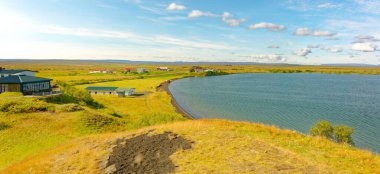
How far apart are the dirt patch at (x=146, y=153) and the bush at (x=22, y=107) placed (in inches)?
1385

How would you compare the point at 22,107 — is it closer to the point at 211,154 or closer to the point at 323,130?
the point at 211,154

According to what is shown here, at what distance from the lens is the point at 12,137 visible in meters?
43.0

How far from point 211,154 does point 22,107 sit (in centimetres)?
4639

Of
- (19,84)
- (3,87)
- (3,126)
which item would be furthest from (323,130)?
(3,87)

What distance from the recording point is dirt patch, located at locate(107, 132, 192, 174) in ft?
68.8

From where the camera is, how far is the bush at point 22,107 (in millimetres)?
53781

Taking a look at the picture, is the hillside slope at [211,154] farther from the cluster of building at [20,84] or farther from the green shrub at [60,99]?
the cluster of building at [20,84]

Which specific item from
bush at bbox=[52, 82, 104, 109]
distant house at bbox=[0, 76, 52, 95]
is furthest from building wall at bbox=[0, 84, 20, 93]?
bush at bbox=[52, 82, 104, 109]

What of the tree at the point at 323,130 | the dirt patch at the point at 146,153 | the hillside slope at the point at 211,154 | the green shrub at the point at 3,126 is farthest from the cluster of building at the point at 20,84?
the tree at the point at 323,130

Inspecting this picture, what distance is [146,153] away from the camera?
2352 centimetres

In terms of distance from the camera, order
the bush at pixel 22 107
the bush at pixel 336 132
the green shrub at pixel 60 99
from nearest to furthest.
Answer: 1. the bush at pixel 22 107
2. the bush at pixel 336 132
3. the green shrub at pixel 60 99

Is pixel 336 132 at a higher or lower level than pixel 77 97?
lower

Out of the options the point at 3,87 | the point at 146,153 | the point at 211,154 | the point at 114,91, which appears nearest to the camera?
the point at 211,154

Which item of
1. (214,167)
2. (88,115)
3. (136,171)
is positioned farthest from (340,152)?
(88,115)
